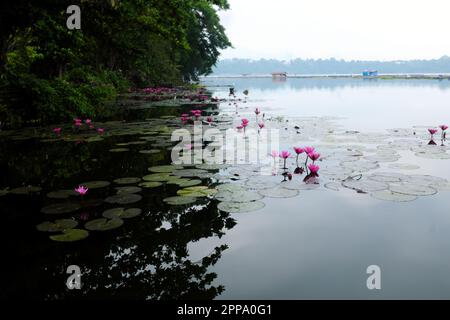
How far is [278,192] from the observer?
16.1 feet

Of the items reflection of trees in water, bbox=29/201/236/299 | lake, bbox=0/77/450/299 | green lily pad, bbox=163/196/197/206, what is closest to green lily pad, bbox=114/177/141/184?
lake, bbox=0/77/450/299

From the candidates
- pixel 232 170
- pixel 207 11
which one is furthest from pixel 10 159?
pixel 207 11

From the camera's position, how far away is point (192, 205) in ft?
14.8

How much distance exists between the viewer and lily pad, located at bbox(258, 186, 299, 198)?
15.8ft

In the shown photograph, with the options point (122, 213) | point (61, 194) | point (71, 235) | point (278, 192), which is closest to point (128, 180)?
point (61, 194)

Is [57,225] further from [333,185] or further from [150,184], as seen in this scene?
[333,185]

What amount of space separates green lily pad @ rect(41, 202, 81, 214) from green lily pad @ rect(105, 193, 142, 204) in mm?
389

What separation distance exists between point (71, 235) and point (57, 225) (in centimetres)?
35

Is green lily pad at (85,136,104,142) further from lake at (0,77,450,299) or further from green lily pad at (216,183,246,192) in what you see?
green lily pad at (216,183,246,192)

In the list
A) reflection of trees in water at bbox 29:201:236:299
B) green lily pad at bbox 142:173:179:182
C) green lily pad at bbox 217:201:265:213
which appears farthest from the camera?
→ green lily pad at bbox 142:173:179:182

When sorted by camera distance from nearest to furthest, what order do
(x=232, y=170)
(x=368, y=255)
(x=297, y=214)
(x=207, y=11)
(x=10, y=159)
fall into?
(x=368, y=255)
(x=297, y=214)
(x=232, y=170)
(x=10, y=159)
(x=207, y=11)

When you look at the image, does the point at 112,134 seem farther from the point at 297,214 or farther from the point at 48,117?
the point at 297,214

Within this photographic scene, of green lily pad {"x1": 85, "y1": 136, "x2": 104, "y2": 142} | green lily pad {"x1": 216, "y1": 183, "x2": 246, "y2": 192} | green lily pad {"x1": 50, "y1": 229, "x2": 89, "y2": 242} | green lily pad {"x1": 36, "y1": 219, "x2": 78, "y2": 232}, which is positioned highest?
green lily pad {"x1": 85, "y1": 136, "x2": 104, "y2": 142}
